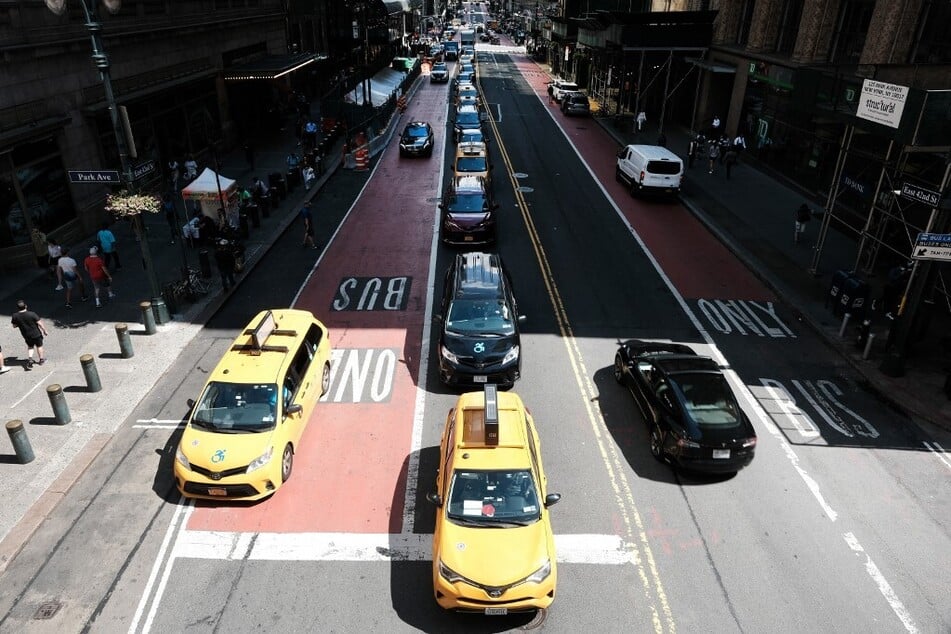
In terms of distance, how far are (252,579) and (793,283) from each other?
17273 millimetres

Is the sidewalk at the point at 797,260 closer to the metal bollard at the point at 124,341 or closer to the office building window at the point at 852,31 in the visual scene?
the office building window at the point at 852,31

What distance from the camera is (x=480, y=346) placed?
42.4 ft

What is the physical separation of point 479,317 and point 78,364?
31.4 feet

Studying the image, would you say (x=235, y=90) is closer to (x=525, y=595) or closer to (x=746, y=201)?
(x=746, y=201)

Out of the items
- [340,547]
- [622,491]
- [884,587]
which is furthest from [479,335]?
[884,587]

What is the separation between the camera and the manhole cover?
8.23 metres

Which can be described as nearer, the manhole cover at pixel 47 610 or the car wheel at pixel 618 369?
the manhole cover at pixel 47 610

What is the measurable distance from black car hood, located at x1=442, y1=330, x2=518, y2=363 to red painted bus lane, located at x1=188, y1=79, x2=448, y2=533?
4.60 ft

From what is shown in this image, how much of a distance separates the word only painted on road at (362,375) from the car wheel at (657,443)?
559 centimetres

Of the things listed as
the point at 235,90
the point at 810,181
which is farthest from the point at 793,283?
the point at 235,90

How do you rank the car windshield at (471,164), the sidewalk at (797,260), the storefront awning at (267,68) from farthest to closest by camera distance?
the storefront awning at (267,68), the car windshield at (471,164), the sidewalk at (797,260)

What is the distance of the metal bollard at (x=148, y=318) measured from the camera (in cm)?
1523

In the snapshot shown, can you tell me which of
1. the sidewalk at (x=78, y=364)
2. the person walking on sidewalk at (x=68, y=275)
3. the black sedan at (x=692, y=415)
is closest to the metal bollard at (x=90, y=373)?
the sidewalk at (x=78, y=364)

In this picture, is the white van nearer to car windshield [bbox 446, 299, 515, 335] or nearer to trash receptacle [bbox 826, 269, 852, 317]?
trash receptacle [bbox 826, 269, 852, 317]
